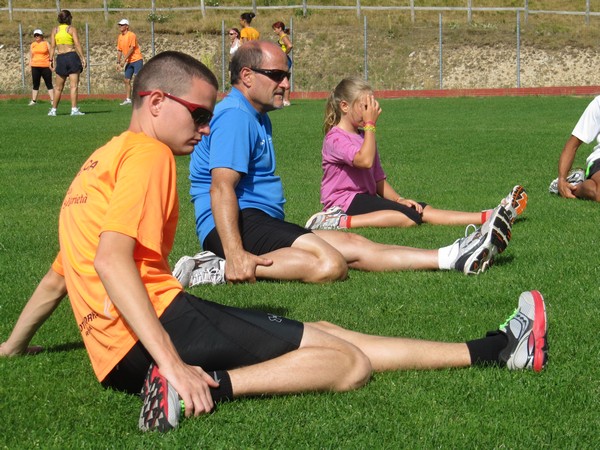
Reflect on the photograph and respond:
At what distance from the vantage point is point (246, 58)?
6.52 m

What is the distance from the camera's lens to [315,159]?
1480 centimetres

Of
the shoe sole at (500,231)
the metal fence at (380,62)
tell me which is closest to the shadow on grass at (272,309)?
the shoe sole at (500,231)

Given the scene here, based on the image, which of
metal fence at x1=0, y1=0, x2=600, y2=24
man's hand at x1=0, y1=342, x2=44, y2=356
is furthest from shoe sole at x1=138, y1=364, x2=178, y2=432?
metal fence at x1=0, y1=0, x2=600, y2=24

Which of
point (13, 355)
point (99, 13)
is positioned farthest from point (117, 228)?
point (99, 13)

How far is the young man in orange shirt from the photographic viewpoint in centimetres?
376

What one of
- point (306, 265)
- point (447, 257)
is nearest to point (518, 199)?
point (447, 257)

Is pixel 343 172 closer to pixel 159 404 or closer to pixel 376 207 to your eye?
pixel 376 207

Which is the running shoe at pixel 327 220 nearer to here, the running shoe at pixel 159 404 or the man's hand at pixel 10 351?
the man's hand at pixel 10 351

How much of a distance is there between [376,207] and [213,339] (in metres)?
5.00

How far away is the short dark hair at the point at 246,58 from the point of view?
6.48m

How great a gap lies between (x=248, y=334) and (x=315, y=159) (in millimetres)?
10720

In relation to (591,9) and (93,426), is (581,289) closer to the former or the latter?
(93,426)

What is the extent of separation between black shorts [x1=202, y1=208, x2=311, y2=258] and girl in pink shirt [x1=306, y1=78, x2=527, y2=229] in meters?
1.90

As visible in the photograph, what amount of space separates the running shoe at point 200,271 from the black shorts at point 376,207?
8.28ft
